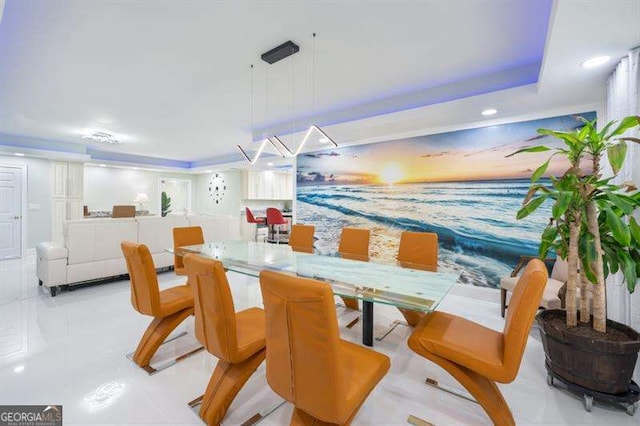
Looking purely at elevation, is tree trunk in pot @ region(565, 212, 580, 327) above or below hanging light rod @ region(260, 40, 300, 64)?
below

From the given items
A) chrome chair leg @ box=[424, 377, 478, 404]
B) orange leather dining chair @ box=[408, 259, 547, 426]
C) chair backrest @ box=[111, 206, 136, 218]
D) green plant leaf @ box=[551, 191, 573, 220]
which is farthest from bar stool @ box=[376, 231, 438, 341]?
chair backrest @ box=[111, 206, 136, 218]

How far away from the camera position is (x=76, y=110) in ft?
13.5

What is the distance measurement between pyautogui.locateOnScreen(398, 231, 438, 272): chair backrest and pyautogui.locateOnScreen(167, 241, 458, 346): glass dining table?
0.43 metres

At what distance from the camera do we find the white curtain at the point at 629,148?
1.95 metres

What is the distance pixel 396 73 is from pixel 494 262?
260 centimetres

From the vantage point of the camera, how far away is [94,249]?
13.0 feet

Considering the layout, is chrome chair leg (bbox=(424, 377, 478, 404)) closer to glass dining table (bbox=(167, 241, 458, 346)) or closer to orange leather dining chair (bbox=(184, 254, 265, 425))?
glass dining table (bbox=(167, 241, 458, 346))

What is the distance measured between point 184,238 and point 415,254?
9.00 ft

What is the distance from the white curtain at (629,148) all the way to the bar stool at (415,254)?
1307 millimetres

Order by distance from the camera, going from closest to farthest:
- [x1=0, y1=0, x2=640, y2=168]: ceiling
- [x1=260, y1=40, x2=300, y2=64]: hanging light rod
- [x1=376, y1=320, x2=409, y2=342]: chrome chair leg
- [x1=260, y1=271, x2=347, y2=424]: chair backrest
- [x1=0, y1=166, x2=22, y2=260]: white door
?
[x1=260, y1=271, x2=347, y2=424]: chair backrest < [x1=0, y1=0, x2=640, y2=168]: ceiling < [x1=260, y1=40, x2=300, y2=64]: hanging light rod < [x1=376, y1=320, x2=409, y2=342]: chrome chair leg < [x1=0, y1=166, x2=22, y2=260]: white door

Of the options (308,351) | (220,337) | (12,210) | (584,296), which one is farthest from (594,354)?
(12,210)

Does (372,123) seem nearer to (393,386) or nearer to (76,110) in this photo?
(393,386)

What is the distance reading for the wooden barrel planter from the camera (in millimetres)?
1672

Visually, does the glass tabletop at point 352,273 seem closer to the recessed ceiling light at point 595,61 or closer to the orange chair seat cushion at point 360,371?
the orange chair seat cushion at point 360,371
